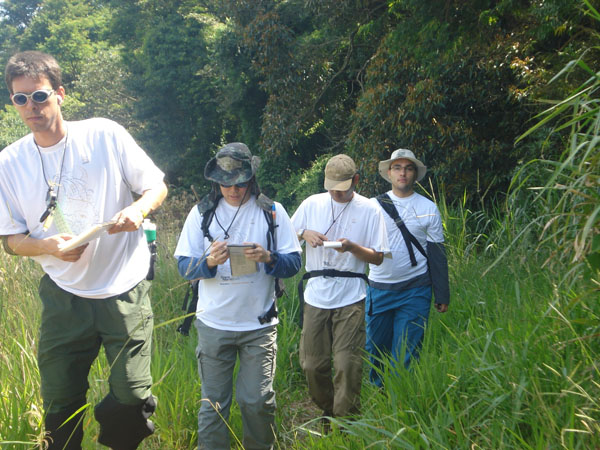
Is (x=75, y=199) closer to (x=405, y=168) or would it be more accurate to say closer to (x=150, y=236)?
(x=150, y=236)

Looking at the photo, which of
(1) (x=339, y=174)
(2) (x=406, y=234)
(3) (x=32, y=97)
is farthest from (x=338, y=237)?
(3) (x=32, y=97)

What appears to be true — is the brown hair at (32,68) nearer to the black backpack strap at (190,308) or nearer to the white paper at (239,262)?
the white paper at (239,262)

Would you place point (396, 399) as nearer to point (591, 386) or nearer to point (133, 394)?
point (591, 386)

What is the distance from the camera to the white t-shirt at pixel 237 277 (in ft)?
13.5

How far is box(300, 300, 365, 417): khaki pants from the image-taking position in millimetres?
4695

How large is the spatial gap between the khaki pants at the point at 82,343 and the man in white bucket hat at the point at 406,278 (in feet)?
7.03

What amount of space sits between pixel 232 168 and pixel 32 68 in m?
1.34

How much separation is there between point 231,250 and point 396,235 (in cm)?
187

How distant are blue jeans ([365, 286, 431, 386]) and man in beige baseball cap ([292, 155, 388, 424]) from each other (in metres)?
0.43

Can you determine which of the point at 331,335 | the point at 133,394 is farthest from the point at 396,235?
the point at 133,394

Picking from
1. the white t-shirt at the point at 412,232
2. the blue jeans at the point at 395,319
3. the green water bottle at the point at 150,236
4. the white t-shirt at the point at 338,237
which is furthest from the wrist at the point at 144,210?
the blue jeans at the point at 395,319

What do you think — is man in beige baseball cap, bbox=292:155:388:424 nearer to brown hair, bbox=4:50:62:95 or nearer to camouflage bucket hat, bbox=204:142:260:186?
camouflage bucket hat, bbox=204:142:260:186

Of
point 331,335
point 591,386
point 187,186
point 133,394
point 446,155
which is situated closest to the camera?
point 591,386

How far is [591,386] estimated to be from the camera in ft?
8.28
